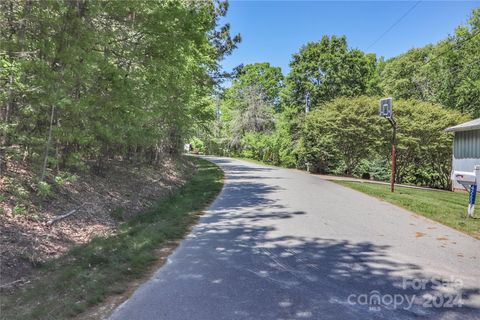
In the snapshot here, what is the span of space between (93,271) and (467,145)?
19.4 metres

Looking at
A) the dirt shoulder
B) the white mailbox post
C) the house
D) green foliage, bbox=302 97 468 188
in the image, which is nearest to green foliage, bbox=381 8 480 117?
green foliage, bbox=302 97 468 188

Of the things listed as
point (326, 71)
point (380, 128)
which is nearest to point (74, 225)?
point (380, 128)

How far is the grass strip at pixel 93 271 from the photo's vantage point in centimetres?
353

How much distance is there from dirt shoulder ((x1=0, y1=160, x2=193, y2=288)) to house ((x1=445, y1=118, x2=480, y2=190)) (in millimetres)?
15363

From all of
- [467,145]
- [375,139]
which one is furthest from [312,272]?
[375,139]

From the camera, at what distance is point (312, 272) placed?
4594mm

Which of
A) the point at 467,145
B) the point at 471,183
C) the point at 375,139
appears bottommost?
the point at 471,183

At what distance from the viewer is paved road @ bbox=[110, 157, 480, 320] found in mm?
3559

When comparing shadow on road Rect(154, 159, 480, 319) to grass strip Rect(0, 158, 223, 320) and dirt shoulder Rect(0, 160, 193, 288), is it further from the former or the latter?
dirt shoulder Rect(0, 160, 193, 288)

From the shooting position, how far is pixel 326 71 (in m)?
30.8

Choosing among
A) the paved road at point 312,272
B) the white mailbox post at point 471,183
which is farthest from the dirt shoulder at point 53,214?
the white mailbox post at point 471,183

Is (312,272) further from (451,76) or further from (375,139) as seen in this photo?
(451,76)

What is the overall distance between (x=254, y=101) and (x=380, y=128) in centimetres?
2291

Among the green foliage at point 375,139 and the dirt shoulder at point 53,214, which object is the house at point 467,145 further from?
the dirt shoulder at point 53,214
